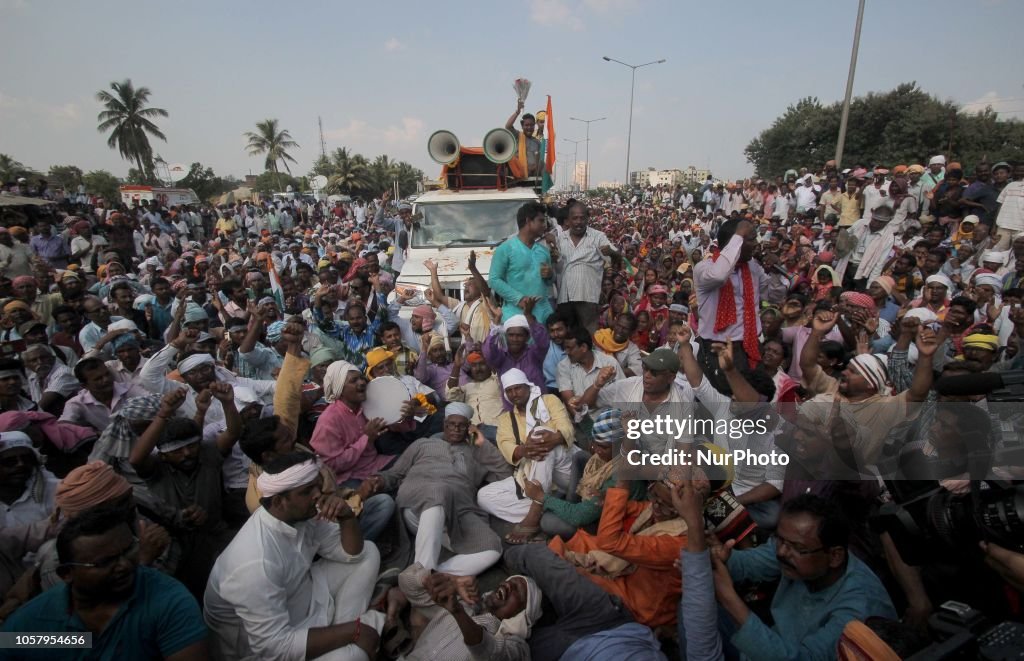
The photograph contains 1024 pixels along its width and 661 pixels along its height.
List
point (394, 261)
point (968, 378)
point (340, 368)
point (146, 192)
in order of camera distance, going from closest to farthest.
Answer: point (968, 378) → point (340, 368) → point (394, 261) → point (146, 192)

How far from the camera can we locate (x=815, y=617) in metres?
2.08

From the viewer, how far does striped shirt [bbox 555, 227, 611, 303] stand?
19.1ft

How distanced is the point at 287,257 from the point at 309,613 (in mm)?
9848

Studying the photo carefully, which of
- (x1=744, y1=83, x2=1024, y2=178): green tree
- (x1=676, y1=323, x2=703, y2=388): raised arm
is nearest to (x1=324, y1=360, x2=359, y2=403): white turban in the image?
(x1=676, y1=323, x2=703, y2=388): raised arm

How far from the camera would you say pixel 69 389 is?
430cm

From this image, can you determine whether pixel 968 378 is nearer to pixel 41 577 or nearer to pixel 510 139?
pixel 41 577

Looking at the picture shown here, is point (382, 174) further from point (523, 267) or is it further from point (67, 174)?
point (523, 267)

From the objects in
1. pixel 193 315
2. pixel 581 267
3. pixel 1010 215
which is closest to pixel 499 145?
pixel 581 267

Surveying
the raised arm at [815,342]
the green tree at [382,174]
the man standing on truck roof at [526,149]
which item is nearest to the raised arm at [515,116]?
the man standing on truck roof at [526,149]

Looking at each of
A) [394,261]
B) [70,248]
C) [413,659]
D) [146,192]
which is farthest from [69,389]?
[146,192]

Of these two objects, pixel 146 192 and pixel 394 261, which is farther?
pixel 146 192

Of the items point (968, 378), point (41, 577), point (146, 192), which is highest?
point (146, 192)

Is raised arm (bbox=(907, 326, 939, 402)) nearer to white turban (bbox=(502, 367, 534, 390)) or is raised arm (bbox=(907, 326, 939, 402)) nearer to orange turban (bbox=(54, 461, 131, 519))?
white turban (bbox=(502, 367, 534, 390))

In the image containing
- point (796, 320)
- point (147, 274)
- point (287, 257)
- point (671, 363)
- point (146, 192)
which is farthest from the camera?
point (146, 192)
